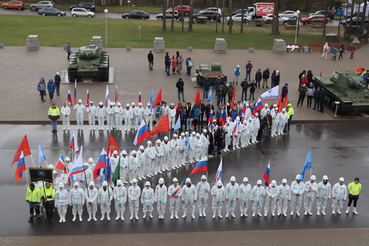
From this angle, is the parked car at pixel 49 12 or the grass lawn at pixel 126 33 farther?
the parked car at pixel 49 12

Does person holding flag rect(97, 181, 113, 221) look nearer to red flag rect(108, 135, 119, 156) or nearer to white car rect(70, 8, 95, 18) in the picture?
red flag rect(108, 135, 119, 156)

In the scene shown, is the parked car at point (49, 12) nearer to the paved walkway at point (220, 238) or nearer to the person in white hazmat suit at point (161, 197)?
the person in white hazmat suit at point (161, 197)

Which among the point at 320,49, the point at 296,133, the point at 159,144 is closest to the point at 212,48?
the point at 320,49

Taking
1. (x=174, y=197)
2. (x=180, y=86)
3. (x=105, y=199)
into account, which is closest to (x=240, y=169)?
(x=174, y=197)

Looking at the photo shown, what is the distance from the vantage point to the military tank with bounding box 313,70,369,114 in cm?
2475

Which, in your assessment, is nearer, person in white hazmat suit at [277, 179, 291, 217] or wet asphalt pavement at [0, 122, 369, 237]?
wet asphalt pavement at [0, 122, 369, 237]

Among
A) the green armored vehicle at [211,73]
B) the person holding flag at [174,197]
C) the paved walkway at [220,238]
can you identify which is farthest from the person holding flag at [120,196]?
the green armored vehicle at [211,73]

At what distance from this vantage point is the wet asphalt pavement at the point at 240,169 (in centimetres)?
1392

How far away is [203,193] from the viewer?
14.5 meters

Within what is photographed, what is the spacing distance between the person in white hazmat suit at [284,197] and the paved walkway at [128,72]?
1028 cm

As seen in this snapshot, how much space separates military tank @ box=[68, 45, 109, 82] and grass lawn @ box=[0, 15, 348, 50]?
10175 mm

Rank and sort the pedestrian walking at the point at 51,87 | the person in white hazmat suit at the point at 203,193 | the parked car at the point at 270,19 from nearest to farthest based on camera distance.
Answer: the person in white hazmat suit at the point at 203,193 → the pedestrian walking at the point at 51,87 → the parked car at the point at 270,19

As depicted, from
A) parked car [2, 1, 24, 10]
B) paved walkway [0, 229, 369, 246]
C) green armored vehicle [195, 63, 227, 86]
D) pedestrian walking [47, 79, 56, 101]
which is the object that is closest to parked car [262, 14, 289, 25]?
green armored vehicle [195, 63, 227, 86]

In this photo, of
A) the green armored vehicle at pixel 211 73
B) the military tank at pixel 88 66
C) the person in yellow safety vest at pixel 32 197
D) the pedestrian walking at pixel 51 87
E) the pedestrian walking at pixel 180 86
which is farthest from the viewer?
the military tank at pixel 88 66
